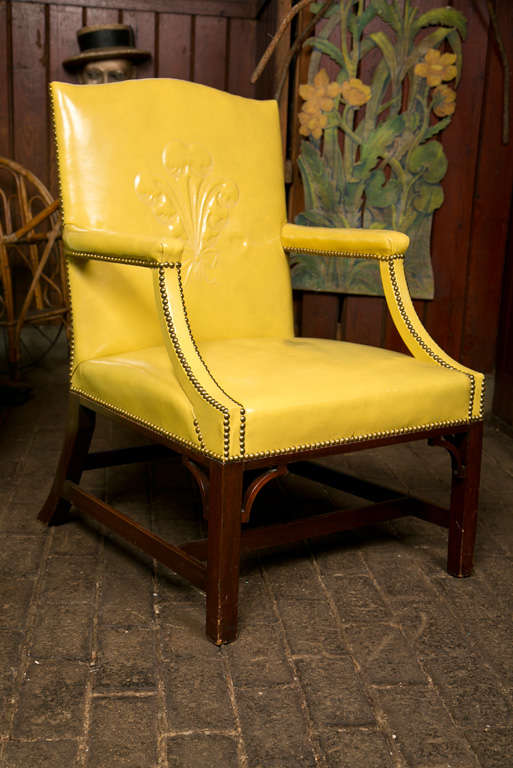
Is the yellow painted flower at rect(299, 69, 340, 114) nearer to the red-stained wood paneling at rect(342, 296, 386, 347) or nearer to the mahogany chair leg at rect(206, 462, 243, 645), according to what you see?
the red-stained wood paneling at rect(342, 296, 386, 347)

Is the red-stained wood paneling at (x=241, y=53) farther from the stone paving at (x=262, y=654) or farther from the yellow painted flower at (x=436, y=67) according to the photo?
the stone paving at (x=262, y=654)

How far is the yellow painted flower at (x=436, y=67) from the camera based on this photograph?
2.95m

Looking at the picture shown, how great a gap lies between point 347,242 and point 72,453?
82 centimetres

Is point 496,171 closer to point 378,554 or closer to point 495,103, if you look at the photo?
point 495,103

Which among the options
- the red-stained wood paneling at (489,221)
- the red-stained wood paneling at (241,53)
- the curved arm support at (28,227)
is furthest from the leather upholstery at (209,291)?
the red-stained wood paneling at (241,53)

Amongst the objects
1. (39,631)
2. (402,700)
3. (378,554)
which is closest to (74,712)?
(39,631)

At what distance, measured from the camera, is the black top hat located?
366 cm

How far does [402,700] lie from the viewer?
1393 mm

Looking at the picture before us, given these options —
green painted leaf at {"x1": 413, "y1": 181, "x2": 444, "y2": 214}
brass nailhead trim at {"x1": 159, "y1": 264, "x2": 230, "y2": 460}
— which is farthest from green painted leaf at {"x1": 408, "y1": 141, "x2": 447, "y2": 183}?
brass nailhead trim at {"x1": 159, "y1": 264, "x2": 230, "y2": 460}

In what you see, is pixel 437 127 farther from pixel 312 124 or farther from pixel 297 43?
pixel 297 43

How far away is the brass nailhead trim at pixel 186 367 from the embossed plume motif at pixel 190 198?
40cm

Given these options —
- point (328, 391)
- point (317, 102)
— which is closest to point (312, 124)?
point (317, 102)

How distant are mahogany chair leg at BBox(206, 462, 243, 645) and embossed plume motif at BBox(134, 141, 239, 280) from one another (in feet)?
2.15

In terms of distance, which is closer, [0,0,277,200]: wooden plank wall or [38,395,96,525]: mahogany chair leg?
[38,395,96,525]: mahogany chair leg
